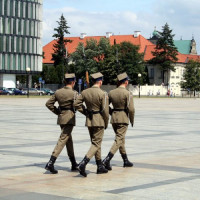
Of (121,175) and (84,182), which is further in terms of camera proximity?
(121,175)

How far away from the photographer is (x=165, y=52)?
14288cm

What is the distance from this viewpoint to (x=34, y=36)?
11588 cm

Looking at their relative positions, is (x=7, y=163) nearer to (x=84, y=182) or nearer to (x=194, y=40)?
(x=84, y=182)

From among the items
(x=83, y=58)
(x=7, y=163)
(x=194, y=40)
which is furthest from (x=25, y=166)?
(x=194, y=40)

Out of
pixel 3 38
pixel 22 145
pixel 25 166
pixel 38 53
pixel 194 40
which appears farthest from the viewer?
pixel 194 40

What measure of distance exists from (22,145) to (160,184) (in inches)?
265

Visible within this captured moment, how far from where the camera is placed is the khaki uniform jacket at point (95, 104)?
11328 mm

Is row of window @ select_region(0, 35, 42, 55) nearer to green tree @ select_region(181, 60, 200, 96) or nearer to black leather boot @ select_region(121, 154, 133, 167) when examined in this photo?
green tree @ select_region(181, 60, 200, 96)

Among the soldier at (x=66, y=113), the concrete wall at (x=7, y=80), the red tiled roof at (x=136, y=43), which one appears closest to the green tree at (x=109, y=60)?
the concrete wall at (x=7, y=80)

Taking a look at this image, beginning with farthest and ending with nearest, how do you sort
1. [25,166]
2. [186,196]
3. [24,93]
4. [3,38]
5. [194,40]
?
[194,40], [3,38], [24,93], [25,166], [186,196]

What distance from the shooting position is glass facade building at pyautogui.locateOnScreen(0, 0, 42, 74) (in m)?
110

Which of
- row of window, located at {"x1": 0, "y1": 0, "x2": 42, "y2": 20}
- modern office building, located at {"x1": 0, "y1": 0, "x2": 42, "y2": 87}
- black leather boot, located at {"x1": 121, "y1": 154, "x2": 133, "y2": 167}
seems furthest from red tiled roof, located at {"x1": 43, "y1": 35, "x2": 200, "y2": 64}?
black leather boot, located at {"x1": 121, "y1": 154, "x2": 133, "y2": 167}

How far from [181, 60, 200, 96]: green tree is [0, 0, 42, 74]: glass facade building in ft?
118

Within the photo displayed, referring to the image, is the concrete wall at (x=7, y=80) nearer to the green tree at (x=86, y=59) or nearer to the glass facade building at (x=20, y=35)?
the glass facade building at (x=20, y=35)
